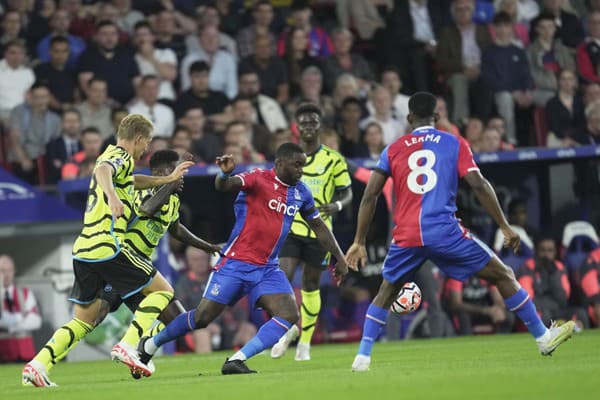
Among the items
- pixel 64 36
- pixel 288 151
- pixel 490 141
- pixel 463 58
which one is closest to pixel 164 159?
pixel 288 151

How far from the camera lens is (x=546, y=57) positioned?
70.1 feet

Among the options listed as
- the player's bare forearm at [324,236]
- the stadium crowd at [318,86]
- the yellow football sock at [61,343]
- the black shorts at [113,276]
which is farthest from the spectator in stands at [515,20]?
the yellow football sock at [61,343]

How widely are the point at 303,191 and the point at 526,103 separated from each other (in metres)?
9.98

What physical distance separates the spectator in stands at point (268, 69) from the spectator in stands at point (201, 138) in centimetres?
180

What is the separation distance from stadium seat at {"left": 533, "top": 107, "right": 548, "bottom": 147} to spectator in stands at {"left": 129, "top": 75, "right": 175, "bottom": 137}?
220 inches

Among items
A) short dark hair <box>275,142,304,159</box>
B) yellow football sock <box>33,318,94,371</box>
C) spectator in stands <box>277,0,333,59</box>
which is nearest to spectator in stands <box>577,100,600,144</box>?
spectator in stands <box>277,0,333,59</box>

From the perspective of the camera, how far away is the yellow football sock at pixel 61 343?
10.3 meters

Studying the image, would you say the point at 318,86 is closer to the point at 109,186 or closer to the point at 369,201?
the point at 369,201

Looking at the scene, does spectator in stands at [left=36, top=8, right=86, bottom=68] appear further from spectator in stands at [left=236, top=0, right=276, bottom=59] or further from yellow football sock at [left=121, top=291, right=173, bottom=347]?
yellow football sock at [left=121, top=291, right=173, bottom=347]

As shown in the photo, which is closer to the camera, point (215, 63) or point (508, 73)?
point (215, 63)

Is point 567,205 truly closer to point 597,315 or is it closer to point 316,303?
point 597,315

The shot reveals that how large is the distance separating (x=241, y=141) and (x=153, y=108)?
4.91 feet

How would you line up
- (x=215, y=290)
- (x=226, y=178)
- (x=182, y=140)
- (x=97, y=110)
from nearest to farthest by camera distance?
(x=226, y=178), (x=215, y=290), (x=182, y=140), (x=97, y=110)

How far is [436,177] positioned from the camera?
1036 centimetres
